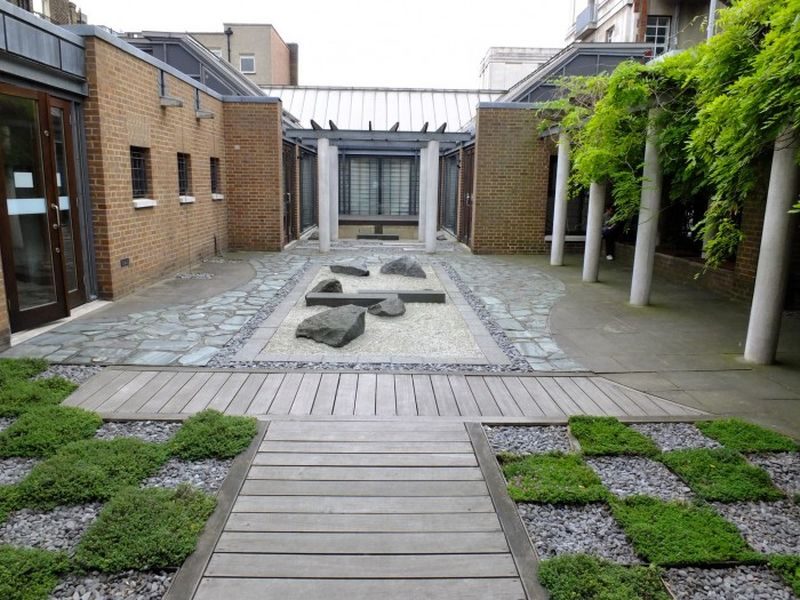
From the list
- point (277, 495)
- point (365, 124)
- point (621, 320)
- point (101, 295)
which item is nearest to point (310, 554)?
point (277, 495)

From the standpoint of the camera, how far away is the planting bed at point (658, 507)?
7.71ft

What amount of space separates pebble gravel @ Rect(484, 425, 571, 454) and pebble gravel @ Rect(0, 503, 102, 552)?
2218mm

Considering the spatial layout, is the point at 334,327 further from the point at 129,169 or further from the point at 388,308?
the point at 129,169

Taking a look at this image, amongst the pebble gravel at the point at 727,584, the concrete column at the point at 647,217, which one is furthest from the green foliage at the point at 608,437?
the concrete column at the point at 647,217

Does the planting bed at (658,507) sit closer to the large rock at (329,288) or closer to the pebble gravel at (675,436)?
the pebble gravel at (675,436)

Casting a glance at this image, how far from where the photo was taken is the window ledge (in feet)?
26.4

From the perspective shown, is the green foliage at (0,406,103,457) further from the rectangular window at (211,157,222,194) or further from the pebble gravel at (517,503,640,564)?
the rectangular window at (211,157,222,194)

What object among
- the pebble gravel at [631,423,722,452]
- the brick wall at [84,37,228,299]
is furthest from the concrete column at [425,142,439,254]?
the pebble gravel at [631,423,722,452]

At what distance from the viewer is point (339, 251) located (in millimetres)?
13875

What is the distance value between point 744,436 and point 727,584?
1671 mm

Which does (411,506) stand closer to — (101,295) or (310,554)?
(310,554)

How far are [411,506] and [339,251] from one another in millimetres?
11351

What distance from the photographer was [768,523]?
9.15 ft

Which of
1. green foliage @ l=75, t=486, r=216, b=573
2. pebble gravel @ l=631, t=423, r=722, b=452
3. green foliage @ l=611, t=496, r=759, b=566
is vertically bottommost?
pebble gravel @ l=631, t=423, r=722, b=452
